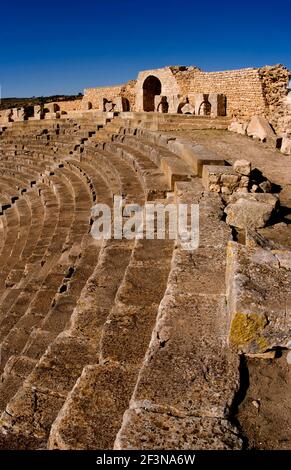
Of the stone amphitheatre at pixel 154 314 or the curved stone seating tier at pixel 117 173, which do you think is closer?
the stone amphitheatre at pixel 154 314

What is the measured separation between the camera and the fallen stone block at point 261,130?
11477 millimetres

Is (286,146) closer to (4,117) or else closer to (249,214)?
(249,214)

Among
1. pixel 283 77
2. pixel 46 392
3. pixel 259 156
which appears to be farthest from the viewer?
pixel 283 77

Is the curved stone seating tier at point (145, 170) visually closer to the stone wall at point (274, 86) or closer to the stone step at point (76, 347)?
the stone step at point (76, 347)

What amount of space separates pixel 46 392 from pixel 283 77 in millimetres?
13805

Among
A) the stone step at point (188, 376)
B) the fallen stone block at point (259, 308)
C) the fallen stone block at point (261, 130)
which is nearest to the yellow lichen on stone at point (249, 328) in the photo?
the fallen stone block at point (259, 308)

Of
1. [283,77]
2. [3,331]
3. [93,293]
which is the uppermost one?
[283,77]

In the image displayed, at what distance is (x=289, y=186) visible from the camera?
22.5 feet

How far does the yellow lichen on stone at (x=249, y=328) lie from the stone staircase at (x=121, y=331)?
157mm

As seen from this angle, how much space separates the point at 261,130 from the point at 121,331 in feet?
34.5

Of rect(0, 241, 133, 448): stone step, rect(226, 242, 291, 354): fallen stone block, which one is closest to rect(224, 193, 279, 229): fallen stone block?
rect(0, 241, 133, 448): stone step

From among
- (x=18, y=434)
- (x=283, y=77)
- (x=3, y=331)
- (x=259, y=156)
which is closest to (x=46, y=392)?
(x=18, y=434)

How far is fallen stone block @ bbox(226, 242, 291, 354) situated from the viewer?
2.45m

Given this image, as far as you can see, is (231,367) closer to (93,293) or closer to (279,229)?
(93,293)
